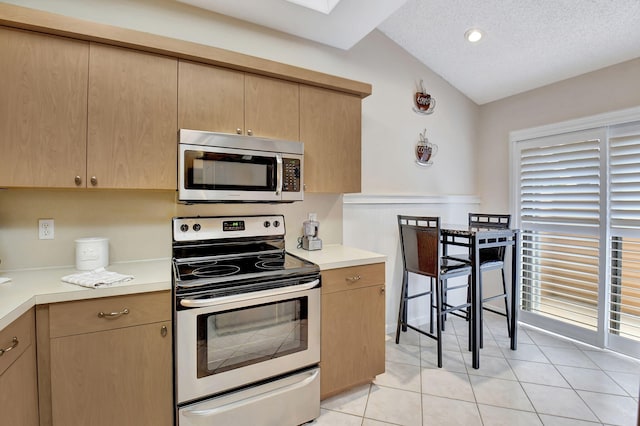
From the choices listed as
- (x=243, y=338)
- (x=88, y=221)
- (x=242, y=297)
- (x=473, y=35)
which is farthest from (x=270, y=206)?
(x=473, y=35)

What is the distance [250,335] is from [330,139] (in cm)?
142

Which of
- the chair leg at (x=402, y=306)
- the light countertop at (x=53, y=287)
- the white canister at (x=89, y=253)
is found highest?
the white canister at (x=89, y=253)

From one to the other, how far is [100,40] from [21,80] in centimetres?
40

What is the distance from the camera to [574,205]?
2.81 m

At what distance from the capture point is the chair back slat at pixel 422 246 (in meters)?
2.42

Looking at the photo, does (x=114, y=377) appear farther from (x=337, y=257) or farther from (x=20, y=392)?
(x=337, y=257)

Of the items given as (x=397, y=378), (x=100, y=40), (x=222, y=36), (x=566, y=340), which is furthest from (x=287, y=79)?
(x=566, y=340)

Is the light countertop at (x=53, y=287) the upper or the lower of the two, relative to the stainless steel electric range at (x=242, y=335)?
upper

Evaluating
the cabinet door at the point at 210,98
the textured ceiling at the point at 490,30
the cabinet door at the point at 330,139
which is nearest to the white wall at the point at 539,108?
the textured ceiling at the point at 490,30

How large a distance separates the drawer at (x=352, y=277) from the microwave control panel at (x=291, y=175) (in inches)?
23.7

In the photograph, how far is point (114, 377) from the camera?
57.0 inches

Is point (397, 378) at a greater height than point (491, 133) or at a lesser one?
lesser

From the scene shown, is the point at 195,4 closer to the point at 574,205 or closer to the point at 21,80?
the point at 21,80

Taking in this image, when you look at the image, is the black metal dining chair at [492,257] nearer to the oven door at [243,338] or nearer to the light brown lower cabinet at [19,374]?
the oven door at [243,338]
